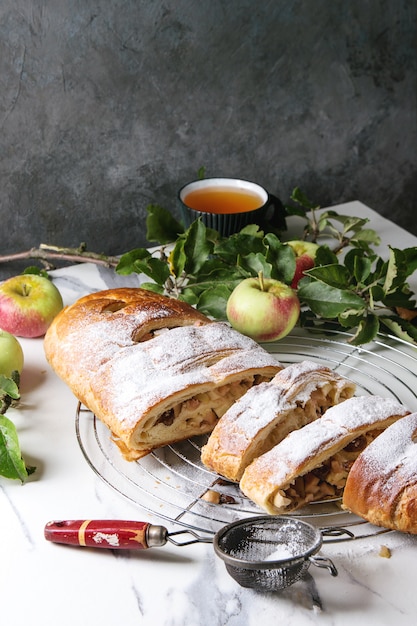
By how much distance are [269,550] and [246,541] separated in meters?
0.04

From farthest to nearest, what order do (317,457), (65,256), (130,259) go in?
(65,256) < (130,259) < (317,457)

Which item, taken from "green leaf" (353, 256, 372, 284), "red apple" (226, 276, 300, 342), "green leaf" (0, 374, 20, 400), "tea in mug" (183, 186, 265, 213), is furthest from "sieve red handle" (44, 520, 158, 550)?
"tea in mug" (183, 186, 265, 213)

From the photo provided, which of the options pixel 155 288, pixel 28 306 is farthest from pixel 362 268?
pixel 28 306

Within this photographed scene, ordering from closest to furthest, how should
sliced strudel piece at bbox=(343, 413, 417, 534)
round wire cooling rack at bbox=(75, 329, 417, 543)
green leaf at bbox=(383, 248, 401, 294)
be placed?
sliced strudel piece at bbox=(343, 413, 417, 534)
round wire cooling rack at bbox=(75, 329, 417, 543)
green leaf at bbox=(383, 248, 401, 294)

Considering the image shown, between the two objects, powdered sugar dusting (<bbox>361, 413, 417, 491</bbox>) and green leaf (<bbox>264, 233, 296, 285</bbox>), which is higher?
green leaf (<bbox>264, 233, 296, 285</bbox>)

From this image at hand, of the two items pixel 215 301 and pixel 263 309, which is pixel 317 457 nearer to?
pixel 263 309

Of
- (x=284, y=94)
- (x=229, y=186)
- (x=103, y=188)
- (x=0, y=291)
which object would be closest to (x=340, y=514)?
(x=0, y=291)

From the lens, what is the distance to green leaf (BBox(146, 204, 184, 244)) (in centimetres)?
215

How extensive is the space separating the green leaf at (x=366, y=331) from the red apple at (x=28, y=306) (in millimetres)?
733

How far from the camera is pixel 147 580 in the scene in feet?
3.87

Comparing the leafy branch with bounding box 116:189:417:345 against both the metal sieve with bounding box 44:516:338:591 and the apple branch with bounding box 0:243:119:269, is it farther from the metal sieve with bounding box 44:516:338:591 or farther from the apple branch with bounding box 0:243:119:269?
the metal sieve with bounding box 44:516:338:591

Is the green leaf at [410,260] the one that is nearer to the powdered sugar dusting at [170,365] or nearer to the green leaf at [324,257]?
the green leaf at [324,257]

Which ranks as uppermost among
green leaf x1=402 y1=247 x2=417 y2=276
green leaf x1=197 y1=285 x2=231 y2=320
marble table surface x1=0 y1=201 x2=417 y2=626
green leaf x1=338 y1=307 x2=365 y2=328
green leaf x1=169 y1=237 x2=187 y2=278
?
green leaf x1=402 y1=247 x2=417 y2=276

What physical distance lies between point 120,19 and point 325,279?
98 cm
